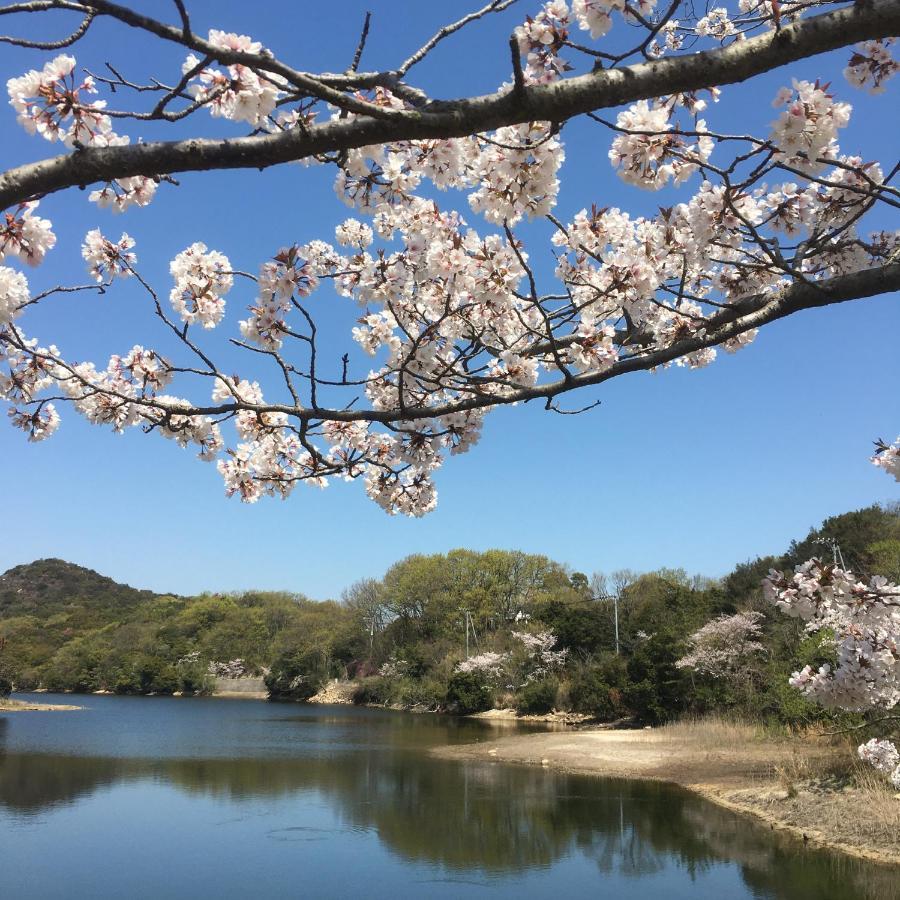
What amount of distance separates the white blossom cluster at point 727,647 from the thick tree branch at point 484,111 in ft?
62.2

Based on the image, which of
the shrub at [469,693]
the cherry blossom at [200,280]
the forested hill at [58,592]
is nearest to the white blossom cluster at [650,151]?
the cherry blossom at [200,280]

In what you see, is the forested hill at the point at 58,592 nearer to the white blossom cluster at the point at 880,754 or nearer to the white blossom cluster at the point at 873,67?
the white blossom cluster at the point at 880,754

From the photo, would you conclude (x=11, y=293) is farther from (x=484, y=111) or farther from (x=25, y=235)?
(x=484, y=111)

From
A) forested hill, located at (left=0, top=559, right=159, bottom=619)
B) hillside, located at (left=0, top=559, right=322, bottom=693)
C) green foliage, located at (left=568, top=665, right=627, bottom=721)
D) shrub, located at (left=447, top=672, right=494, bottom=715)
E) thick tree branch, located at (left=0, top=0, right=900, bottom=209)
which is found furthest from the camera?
forested hill, located at (left=0, top=559, right=159, bottom=619)

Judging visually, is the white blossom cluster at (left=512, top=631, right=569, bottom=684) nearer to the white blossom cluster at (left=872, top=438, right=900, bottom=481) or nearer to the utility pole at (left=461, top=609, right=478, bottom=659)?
the utility pole at (left=461, top=609, right=478, bottom=659)

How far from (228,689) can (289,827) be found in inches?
1637

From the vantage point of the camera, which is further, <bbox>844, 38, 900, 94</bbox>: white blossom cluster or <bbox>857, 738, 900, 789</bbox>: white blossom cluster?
<bbox>857, 738, 900, 789</bbox>: white blossom cluster

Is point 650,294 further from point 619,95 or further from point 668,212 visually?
point 619,95

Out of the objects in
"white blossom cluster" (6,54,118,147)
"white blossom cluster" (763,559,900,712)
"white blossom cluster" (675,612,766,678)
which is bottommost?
"white blossom cluster" (675,612,766,678)

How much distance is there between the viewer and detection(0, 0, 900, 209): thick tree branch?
4.53 feet

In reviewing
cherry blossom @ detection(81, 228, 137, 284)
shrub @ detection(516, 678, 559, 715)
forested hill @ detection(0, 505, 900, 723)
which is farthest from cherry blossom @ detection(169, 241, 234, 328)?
shrub @ detection(516, 678, 559, 715)

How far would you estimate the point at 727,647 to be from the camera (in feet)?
64.2

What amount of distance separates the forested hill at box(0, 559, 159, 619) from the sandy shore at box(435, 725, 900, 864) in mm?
56437

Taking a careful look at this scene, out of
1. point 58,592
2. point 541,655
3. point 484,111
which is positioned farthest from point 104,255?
point 58,592
